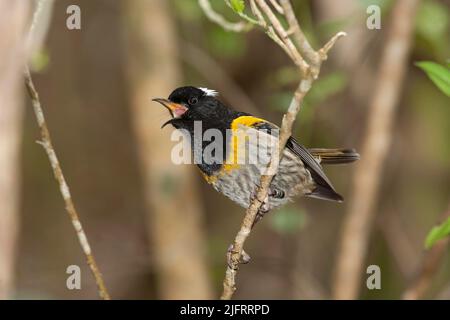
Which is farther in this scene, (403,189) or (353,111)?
(403,189)

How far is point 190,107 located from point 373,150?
5.08 feet

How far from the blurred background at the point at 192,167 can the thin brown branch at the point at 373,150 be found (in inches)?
4.4

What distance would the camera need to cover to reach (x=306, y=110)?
169 inches

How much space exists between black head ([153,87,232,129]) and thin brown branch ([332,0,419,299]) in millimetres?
1428

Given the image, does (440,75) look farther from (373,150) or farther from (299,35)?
(373,150)

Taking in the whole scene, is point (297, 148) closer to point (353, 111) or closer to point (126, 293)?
point (353, 111)

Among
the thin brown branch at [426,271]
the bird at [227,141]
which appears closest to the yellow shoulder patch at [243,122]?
the bird at [227,141]

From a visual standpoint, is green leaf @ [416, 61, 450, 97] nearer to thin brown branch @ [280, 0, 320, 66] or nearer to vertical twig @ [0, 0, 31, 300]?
thin brown branch @ [280, 0, 320, 66]

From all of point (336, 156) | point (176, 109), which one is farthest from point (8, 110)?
point (336, 156)

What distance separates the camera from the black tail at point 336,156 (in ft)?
11.5

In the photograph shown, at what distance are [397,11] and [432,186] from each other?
6.97ft

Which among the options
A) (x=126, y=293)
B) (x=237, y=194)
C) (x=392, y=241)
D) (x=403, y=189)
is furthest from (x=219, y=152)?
(x=126, y=293)

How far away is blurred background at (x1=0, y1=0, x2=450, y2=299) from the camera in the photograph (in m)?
4.86

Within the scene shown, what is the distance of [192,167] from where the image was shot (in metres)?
5.79
